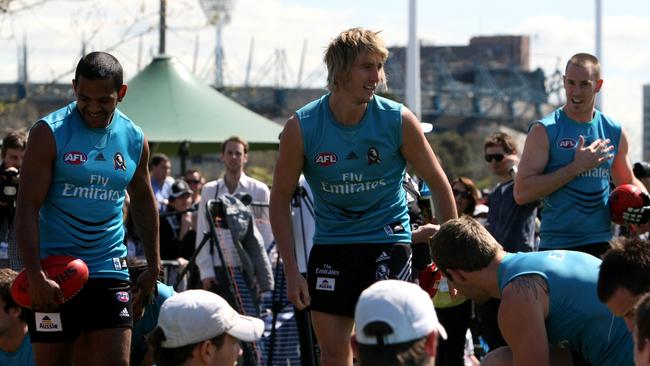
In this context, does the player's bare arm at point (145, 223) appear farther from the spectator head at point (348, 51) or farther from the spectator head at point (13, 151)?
the spectator head at point (13, 151)

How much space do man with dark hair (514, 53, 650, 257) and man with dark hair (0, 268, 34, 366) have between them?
9.88 ft

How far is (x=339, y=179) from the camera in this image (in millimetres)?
6355

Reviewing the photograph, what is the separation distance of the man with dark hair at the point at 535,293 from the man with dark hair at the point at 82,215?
1.60 metres

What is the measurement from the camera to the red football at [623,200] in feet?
24.6

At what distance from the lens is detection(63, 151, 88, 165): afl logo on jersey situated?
6.02 meters

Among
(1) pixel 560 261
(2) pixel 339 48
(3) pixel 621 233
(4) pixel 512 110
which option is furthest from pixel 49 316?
(4) pixel 512 110

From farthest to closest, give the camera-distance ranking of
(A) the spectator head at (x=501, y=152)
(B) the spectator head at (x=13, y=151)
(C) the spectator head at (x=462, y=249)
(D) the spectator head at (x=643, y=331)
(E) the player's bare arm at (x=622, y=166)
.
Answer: (A) the spectator head at (x=501, y=152) < (B) the spectator head at (x=13, y=151) < (E) the player's bare arm at (x=622, y=166) < (C) the spectator head at (x=462, y=249) < (D) the spectator head at (x=643, y=331)

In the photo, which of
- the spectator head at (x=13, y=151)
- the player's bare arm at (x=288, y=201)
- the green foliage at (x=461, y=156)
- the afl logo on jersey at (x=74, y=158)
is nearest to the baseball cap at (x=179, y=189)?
the spectator head at (x=13, y=151)

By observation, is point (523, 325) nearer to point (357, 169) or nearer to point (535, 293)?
point (535, 293)

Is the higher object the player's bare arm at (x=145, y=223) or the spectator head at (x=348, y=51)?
the spectator head at (x=348, y=51)

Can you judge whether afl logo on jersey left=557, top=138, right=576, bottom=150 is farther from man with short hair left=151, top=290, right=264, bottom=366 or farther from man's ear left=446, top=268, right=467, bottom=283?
man with short hair left=151, top=290, right=264, bottom=366

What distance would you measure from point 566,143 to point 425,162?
1.48m

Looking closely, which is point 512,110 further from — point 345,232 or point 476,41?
point 345,232

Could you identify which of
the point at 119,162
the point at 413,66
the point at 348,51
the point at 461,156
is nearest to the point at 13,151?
the point at 119,162
